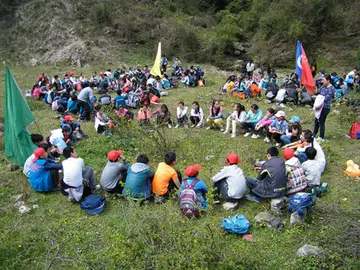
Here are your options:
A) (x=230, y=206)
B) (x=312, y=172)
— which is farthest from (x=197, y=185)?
(x=312, y=172)

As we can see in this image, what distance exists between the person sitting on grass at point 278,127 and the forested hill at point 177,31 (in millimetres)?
14553

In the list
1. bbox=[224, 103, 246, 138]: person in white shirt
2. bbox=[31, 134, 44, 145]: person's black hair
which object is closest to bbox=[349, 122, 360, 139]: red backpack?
bbox=[224, 103, 246, 138]: person in white shirt

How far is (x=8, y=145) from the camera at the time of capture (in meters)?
7.12

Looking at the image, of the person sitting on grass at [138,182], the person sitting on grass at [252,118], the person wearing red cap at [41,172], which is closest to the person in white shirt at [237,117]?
the person sitting on grass at [252,118]

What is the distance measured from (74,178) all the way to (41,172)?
82 centimetres

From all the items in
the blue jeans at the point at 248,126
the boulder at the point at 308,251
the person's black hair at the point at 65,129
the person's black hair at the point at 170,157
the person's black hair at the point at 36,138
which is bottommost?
the boulder at the point at 308,251

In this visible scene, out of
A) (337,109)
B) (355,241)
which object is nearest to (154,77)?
(337,109)

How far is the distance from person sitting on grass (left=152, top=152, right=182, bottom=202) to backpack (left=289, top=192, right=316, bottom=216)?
1928mm

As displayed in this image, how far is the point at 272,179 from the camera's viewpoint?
568 cm

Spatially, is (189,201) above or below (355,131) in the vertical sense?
below

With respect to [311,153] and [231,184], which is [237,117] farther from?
[231,184]

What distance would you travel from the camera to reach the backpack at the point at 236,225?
5008 mm

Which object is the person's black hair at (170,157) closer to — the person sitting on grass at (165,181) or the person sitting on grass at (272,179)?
the person sitting on grass at (165,181)

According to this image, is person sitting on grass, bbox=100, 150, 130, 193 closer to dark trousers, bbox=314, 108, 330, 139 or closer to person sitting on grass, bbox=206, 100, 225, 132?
person sitting on grass, bbox=206, 100, 225, 132
